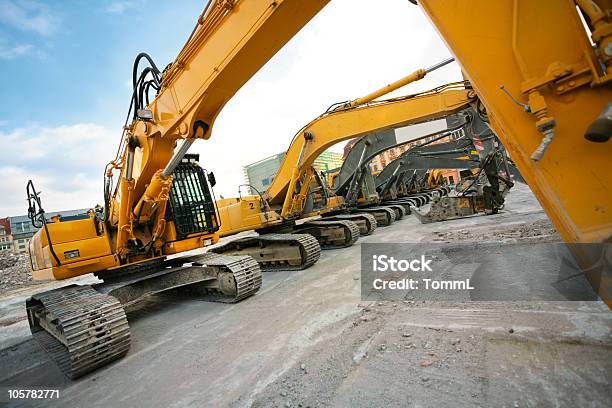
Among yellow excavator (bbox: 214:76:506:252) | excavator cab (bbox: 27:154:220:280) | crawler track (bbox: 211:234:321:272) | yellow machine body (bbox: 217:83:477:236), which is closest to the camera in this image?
excavator cab (bbox: 27:154:220:280)

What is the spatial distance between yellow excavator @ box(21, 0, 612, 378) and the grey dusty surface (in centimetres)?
56

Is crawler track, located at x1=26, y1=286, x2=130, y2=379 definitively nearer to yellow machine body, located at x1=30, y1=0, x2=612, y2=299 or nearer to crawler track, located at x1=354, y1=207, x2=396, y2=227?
yellow machine body, located at x1=30, y1=0, x2=612, y2=299

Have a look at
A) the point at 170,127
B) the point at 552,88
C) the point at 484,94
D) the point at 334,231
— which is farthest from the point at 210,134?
the point at 334,231

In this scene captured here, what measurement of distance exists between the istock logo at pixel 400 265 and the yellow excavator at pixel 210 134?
82.2 inches

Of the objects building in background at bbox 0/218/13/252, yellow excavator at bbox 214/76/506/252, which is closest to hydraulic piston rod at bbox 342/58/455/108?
yellow excavator at bbox 214/76/506/252

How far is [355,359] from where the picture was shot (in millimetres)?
2473

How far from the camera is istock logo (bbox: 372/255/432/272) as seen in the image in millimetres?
4758

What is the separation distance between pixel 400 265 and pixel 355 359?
2.88 m

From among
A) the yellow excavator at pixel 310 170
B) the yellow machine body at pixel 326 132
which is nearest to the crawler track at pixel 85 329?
the yellow excavator at pixel 310 170

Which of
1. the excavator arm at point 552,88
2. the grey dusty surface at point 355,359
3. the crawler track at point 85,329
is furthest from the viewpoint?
the crawler track at point 85,329

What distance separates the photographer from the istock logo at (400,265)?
4758 mm

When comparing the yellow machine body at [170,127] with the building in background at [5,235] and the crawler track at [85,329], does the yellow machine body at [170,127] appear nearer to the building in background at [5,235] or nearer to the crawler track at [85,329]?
the crawler track at [85,329]

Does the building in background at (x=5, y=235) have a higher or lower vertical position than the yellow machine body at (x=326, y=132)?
higher

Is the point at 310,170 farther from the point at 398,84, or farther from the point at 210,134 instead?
the point at 210,134
